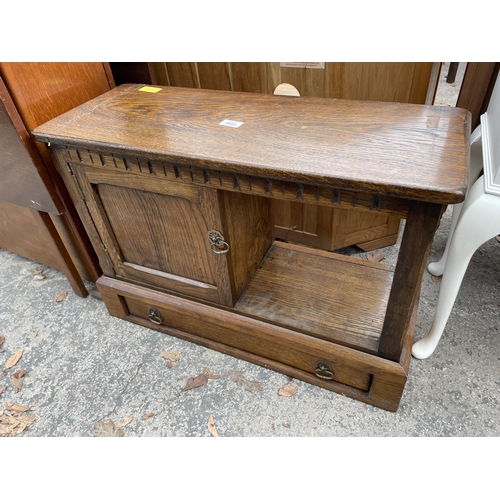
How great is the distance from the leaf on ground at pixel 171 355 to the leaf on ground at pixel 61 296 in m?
0.59

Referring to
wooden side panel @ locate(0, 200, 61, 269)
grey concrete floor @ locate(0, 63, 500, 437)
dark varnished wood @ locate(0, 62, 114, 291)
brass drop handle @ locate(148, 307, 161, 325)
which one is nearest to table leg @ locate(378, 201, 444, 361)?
grey concrete floor @ locate(0, 63, 500, 437)

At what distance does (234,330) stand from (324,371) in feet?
1.07

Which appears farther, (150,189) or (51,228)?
(51,228)

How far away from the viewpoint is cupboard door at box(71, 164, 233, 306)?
1.09 m

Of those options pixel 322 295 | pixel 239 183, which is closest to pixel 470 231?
pixel 322 295

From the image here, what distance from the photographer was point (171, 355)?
1.46 meters

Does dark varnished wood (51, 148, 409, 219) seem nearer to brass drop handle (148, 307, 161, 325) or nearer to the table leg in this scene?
the table leg

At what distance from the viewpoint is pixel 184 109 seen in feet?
3.72

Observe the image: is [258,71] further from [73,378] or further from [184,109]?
[73,378]

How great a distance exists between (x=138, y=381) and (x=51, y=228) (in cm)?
69

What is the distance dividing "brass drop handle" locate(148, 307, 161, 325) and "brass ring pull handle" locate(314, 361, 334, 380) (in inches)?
24.3

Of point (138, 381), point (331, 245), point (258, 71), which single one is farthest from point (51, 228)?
point (331, 245)

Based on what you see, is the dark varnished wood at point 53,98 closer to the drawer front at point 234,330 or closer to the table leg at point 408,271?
the drawer front at point 234,330

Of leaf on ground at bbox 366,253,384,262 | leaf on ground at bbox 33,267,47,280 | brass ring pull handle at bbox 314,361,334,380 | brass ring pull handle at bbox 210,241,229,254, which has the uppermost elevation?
brass ring pull handle at bbox 210,241,229,254
